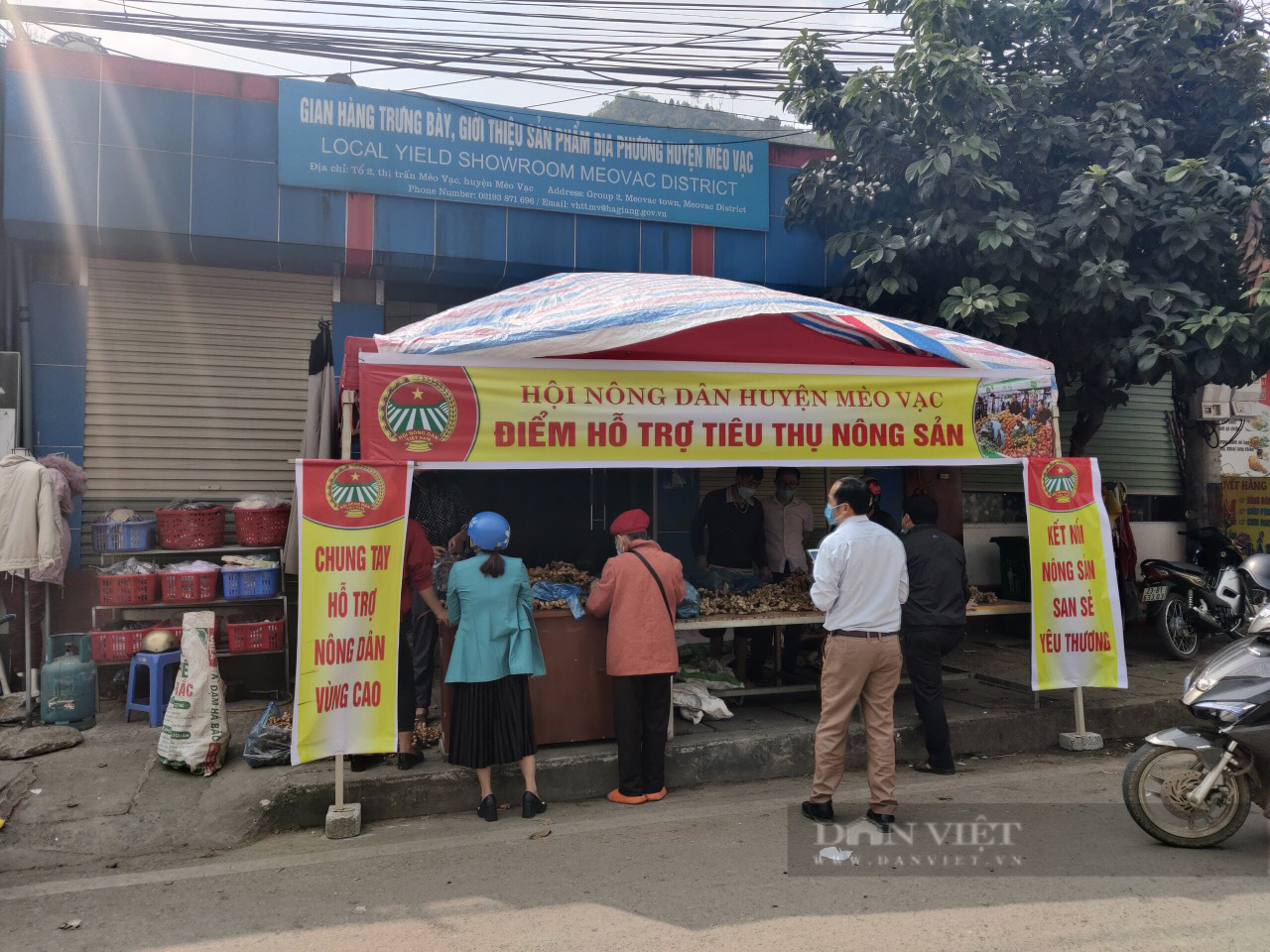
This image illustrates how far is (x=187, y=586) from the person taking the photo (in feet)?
24.1

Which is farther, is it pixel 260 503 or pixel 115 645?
pixel 260 503

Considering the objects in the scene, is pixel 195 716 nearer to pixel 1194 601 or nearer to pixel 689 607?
pixel 689 607

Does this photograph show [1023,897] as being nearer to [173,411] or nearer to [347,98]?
[173,411]

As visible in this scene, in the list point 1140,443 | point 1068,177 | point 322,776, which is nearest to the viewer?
point 322,776

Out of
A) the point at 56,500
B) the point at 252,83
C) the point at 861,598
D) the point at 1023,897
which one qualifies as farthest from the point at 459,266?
the point at 1023,897

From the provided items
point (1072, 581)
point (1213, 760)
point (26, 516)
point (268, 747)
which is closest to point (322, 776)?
point (268, 747)

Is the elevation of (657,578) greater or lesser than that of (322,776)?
greater

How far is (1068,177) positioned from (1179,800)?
6.05m

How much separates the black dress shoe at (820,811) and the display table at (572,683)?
144cm

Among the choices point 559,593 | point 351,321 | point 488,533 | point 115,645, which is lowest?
point 115,645

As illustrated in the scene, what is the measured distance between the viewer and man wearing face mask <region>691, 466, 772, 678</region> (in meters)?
8.79

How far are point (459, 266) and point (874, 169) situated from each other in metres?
4.00

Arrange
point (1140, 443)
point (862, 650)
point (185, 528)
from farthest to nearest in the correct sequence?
point (1140, 443)
point (185, 528)
point (862, 650)

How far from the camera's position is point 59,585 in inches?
291
